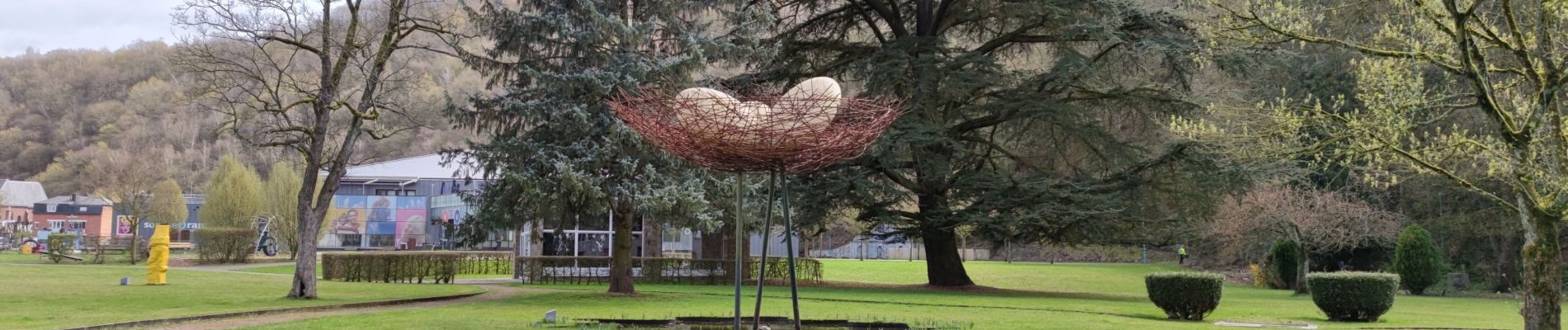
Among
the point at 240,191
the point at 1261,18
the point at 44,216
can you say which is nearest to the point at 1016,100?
the point at 1261,18

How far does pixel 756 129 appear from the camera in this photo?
10906 mm

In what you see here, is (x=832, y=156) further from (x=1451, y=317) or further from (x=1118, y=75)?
(x=1118, y=75)

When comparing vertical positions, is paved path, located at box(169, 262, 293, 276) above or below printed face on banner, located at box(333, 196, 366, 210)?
below

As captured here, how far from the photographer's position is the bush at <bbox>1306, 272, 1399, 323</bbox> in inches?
637

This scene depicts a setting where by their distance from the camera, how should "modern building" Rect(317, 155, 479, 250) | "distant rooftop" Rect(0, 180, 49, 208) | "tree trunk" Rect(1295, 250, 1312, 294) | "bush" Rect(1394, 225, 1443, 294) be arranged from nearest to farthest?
"tree trunk" Rect(1295, 250, 1312, 294)
"bush" Rect(1394, 225, 1443, 294)
"modern building" Rect(317, 155, 479, 250)
"distant rooftop" Rect(0, 180, 49, 208)

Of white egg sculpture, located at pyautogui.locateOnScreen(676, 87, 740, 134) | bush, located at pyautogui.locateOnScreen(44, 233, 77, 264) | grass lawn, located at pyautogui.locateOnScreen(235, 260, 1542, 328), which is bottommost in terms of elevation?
grass lawn, located at pyautogui.locateOnScreen(235, 260, 1542, 328)

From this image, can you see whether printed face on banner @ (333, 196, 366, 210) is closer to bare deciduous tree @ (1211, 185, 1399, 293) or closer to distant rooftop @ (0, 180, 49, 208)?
distant rooftop @ (0, 180, 49, 208)

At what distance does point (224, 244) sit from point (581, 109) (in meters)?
23.7

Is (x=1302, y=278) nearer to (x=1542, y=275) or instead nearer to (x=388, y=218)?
(x=1542, y=275)

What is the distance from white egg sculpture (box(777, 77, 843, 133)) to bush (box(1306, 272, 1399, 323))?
9323 mm

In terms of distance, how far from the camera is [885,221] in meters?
26.2

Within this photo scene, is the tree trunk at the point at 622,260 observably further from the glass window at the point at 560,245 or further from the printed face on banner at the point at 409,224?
the printed face on banner at the point at 409,224

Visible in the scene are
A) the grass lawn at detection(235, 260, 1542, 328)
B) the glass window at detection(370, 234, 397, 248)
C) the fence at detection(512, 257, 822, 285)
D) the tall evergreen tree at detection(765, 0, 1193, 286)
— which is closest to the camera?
the grass lawn at detection(235, 260, 1542, 328)

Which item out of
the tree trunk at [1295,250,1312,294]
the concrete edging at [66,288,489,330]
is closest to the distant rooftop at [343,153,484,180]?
the concrete edging at [66,288,489,330]
